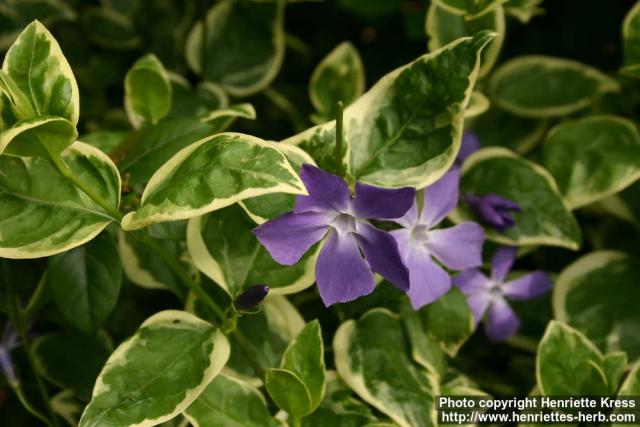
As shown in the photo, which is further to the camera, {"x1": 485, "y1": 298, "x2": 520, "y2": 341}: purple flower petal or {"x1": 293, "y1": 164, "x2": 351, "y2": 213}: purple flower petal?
{"x1": 485, "y1": 298, "x2": 520, "y2": 341}: purple flower petal

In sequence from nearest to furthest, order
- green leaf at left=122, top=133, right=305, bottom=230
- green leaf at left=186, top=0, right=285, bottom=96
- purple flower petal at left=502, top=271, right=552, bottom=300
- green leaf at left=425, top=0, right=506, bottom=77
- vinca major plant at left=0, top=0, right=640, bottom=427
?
1. green leaf at left=122, top=133, right=305, bottom=230
2. vinca major plant at left=0, top=0, right=640, bottom=427
3. green leaf at left=425, top=0, right=506, bottom=77
4. purple flower petal at left=502, top=271, right=552, bottom=300
5. green leaf at left=186, top=0, right=285, bottom=96

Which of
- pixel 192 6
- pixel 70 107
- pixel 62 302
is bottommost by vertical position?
pixel 62 302

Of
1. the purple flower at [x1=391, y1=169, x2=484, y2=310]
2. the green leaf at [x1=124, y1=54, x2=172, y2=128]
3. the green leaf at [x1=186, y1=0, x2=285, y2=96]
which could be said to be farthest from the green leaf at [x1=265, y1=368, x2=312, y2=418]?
the green leaf at [x1=186, y1=0, x2=285, y2=96]

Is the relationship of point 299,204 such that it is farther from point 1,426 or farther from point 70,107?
point 1,426

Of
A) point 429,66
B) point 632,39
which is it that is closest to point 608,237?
point 632,39

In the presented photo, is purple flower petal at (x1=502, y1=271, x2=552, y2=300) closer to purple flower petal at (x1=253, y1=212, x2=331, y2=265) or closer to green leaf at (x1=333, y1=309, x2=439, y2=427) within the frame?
green leaf at (x1=333, y1=309, x2=439, y2=427)

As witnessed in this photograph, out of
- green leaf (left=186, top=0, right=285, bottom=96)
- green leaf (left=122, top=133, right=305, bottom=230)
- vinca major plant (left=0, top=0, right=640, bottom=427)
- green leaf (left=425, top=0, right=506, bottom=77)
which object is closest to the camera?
green leaf (left=122, top=133, right=305, bottom=230)

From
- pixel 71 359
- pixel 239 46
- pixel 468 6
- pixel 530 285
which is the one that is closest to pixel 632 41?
pixel 468 6
